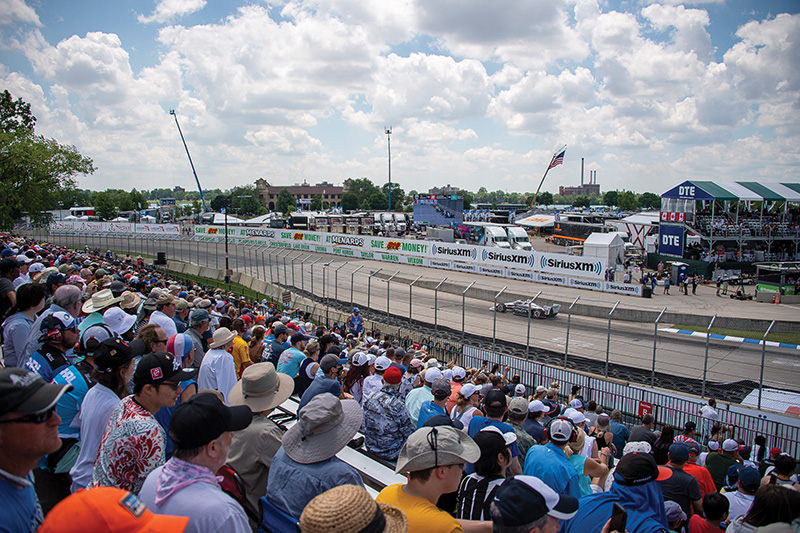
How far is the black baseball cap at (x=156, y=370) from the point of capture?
335 cm

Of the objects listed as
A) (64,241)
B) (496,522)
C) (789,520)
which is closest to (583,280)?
(789,520)

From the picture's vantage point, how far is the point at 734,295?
2908 centimetres

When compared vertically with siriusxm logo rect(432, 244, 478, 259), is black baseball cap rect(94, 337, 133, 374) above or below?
above

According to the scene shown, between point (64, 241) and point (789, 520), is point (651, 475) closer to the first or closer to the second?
point (789, 520)

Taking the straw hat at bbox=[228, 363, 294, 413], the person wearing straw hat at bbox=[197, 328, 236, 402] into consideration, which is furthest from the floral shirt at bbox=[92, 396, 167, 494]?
the person wearing straw hat at bbox=[197, 328, 236, 402]

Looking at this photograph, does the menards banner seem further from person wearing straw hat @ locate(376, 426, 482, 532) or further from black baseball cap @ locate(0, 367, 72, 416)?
black baseball cap @ locate(0, 367, 72, 416)

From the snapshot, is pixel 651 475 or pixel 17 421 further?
pixel 651 475

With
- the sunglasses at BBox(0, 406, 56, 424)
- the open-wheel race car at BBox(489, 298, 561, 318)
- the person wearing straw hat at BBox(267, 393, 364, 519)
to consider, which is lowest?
the open-wheel race car at BBox(489, 298, 561, 318)

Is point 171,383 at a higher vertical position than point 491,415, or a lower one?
higher

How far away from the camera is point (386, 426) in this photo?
4617mm

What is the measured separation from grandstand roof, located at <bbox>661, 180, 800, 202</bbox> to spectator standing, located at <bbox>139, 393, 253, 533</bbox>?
44099 millimetres

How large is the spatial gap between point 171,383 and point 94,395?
0.68 metres

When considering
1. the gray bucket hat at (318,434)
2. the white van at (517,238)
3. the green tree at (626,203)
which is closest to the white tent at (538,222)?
the white van at (517,238)

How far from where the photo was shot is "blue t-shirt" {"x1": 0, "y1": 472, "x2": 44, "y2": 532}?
2.08m
